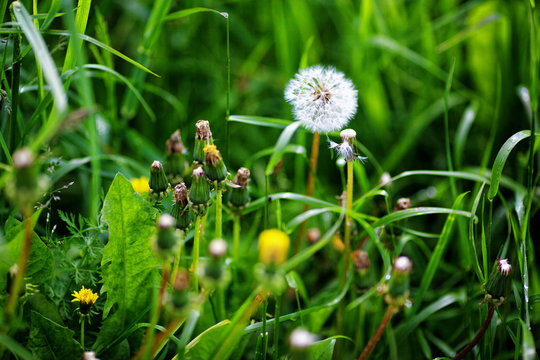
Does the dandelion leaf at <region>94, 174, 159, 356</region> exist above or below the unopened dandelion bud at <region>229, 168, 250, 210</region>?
below

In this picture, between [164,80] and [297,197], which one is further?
[164,80]

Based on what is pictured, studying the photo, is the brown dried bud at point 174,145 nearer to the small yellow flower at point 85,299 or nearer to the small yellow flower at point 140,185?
the small yellow flower at point 85,299

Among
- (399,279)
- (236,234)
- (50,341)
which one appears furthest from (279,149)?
(50,341)

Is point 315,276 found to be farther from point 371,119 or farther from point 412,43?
point 412,43

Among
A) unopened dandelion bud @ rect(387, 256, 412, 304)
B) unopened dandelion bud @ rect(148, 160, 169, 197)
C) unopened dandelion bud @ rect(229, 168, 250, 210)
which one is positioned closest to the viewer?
unopened dandelion bud @ rect(387, 256, 412, 304)

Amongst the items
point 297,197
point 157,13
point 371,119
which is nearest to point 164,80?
point 157,13

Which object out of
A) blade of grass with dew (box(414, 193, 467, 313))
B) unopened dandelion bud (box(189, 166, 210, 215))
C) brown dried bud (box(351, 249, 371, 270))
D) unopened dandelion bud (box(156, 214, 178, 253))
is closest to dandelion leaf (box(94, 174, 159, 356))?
unopened dandelion bud (box(189, 166, 210, 215))

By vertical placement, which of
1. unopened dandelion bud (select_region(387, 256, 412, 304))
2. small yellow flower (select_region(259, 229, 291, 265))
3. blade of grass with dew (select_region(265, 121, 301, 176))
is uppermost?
blade of grass with dew (select_region(265, 121, 301, 176))

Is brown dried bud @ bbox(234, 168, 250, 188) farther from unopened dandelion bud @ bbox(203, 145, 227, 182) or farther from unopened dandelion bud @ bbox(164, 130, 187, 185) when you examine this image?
unopened dandelion bud @ bbox(164, 130, 187, 185)
